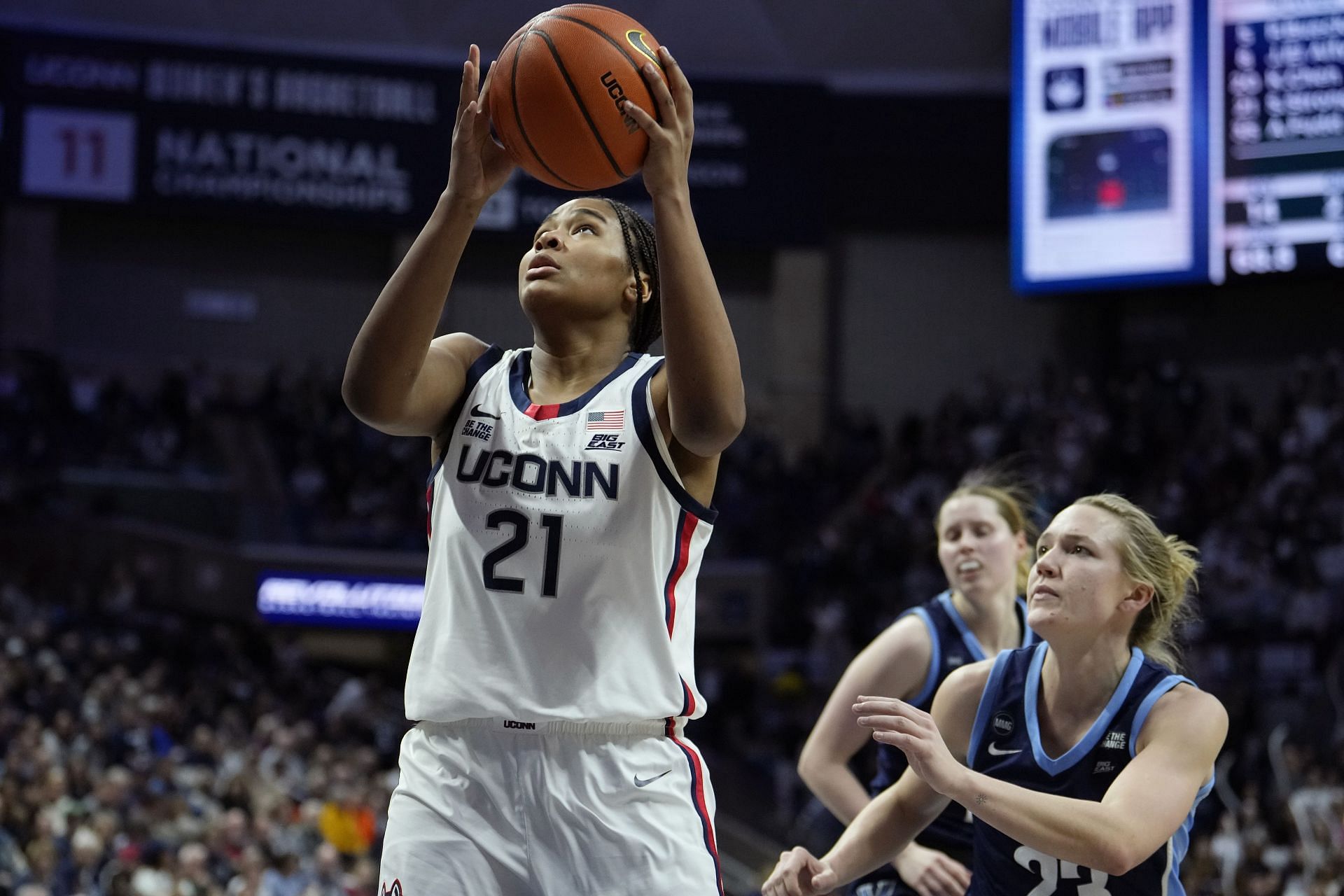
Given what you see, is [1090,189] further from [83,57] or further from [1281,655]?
[83,57]

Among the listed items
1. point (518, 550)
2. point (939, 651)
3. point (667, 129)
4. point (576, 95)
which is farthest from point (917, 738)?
point (939, 651)

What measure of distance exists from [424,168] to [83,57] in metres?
4.05

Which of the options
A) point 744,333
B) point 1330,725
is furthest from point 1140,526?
point 744,333

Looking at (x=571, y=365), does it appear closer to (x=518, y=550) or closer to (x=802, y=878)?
(x=518, y=550)

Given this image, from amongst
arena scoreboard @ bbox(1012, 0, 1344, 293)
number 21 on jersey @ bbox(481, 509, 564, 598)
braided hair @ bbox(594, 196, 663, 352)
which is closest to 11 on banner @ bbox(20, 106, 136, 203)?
arena scoreboard @ bbox(1012, 0, 1344, 293)

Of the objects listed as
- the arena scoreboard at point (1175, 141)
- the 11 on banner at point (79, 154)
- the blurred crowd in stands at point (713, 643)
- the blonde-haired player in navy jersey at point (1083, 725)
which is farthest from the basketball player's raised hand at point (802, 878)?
the 11 on banner at point (79, 154)

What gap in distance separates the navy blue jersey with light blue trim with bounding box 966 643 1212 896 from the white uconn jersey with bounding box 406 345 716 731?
0.74 m

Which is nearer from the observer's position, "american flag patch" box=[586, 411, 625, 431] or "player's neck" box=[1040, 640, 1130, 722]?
"american flag patch" box=[586, 411, 625, 431]

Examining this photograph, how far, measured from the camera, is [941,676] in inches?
163

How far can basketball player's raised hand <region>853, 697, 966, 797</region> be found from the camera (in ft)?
8.43

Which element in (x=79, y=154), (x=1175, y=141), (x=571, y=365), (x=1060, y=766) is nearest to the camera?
(x=571, y=365)

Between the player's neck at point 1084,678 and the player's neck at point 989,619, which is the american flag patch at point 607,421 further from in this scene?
the player's neck at point 989,619

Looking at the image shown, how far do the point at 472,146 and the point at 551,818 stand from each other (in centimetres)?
113

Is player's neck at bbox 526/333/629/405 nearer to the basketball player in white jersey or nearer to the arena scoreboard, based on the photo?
the basketball player in white jersey
